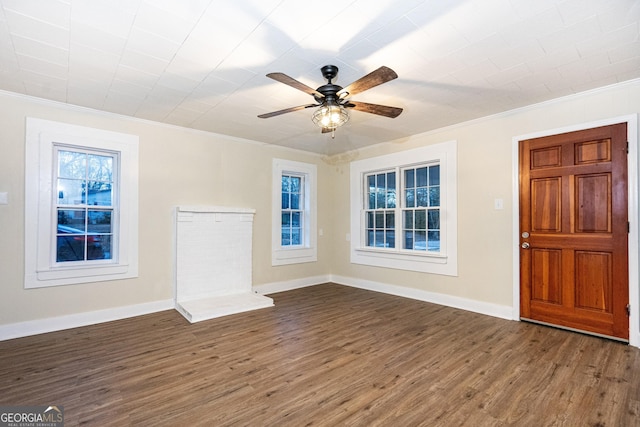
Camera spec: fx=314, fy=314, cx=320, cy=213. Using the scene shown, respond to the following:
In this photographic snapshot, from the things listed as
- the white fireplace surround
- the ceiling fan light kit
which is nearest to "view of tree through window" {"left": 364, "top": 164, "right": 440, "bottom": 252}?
the white fireplace surround

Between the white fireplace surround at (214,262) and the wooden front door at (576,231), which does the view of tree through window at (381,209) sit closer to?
the wooden front door at (576,231)

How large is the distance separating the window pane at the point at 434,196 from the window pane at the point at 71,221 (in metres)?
4.64

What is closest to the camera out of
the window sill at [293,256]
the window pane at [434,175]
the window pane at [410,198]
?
the window pane at [434,175]

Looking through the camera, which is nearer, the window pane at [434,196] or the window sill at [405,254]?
the window sill at [405,254]

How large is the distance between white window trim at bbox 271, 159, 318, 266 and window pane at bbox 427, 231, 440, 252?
2.13 metres

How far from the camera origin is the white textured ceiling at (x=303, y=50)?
2.01 meters

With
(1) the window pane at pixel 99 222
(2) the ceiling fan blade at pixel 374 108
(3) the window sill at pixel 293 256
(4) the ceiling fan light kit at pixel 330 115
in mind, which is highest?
(2) the ceiling fan blade at pixel 374 108

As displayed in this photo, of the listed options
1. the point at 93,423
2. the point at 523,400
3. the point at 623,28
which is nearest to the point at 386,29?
the point at 623,28

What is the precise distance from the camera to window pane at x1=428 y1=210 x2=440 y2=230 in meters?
4.66

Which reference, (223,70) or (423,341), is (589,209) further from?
(223,70)

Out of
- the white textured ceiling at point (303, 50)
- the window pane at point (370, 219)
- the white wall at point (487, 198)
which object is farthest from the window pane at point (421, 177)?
the white textured ceiling at point (303, 50)

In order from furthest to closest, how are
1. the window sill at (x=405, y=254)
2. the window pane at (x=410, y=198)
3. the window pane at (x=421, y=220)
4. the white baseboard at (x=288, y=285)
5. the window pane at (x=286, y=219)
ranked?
the window pane at (x=286, y=219)
the white baseboard at (x=288, y=285)
the window pane at (x=410, y=198)
the window pane at (x=421, y=220)
the window sill at (x=405, y=254)

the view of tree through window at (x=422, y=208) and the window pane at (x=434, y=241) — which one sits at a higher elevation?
the view of tree through window at (x=422, y=208)

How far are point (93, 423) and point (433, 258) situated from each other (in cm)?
412
